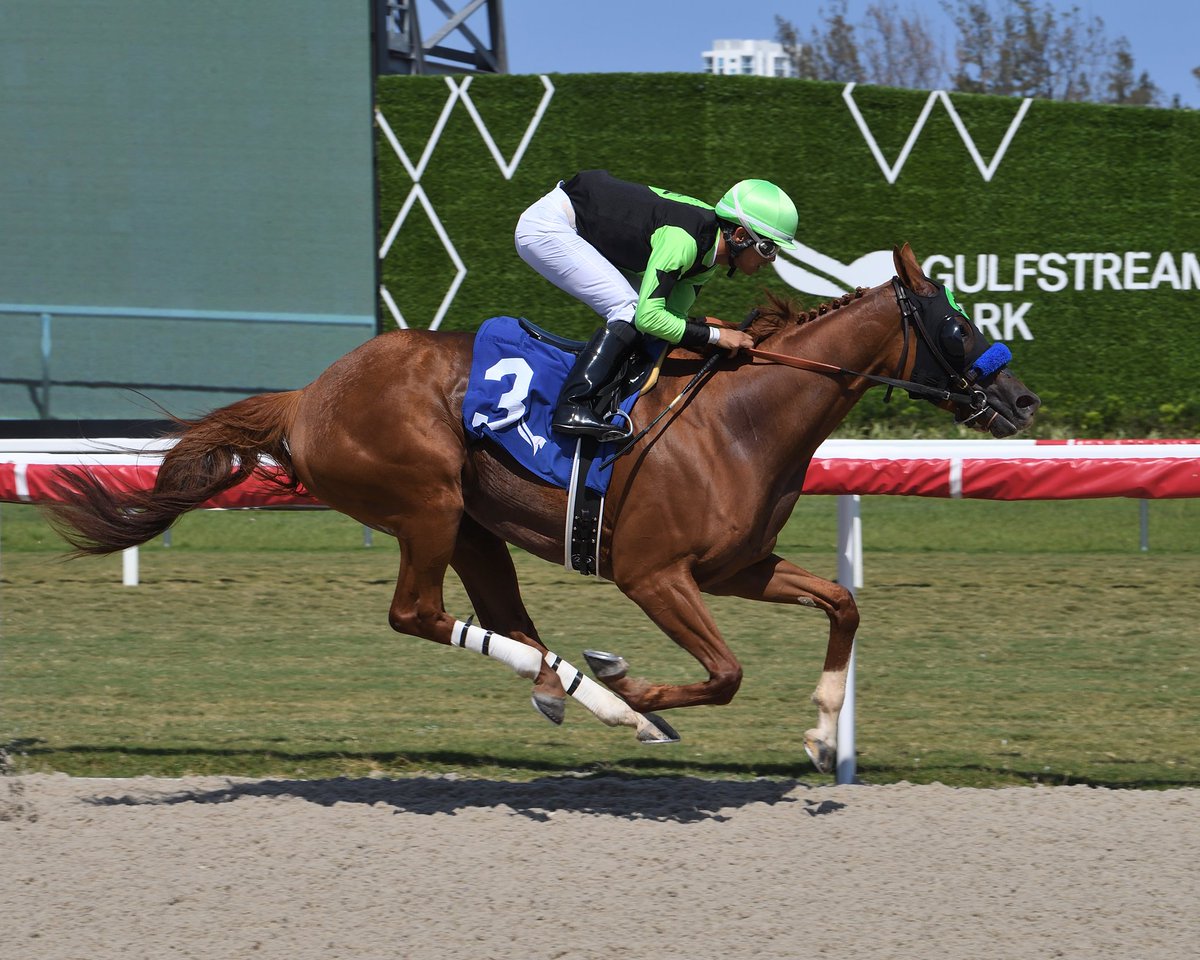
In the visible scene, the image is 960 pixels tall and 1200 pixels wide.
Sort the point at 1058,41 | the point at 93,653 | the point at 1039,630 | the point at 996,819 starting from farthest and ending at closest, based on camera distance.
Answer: the point at 1058,41 → the point at 1039,630 → the point at 93,653 → the point at 996,819

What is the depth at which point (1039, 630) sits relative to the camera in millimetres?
8125

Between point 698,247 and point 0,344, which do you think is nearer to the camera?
point 698,247

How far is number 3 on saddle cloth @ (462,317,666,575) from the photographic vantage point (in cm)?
449

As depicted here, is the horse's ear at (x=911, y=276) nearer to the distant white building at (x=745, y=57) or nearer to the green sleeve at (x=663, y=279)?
the green sleeve at (x=663, y=279)

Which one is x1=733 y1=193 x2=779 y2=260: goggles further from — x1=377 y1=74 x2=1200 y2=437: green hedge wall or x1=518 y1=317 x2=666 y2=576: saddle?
x1=377 y1=74 x2=1200 y2=437: green hedge wall

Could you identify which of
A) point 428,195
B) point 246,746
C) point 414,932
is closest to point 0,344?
point 428,195

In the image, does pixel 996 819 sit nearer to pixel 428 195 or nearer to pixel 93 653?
pixel 93 653

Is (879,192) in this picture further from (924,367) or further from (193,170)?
(924,367)

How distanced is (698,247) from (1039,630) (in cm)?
443

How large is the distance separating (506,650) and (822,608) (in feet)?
3.18

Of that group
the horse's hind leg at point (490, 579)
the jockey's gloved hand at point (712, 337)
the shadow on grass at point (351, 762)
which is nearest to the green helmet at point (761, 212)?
the jockey's gloved hand at point (712, 337)

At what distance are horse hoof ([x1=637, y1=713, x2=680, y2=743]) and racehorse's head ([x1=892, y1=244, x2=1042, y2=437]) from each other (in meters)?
1.28

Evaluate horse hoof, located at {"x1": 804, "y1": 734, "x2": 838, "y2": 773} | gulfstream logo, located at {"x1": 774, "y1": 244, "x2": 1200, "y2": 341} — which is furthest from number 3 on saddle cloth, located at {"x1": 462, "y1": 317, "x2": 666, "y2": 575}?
gulfstream logo, located at {"x1": 774, "y1": 244, "x2": 1200, "y2": 341}

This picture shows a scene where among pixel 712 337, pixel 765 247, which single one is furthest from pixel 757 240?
pixel 712 337
